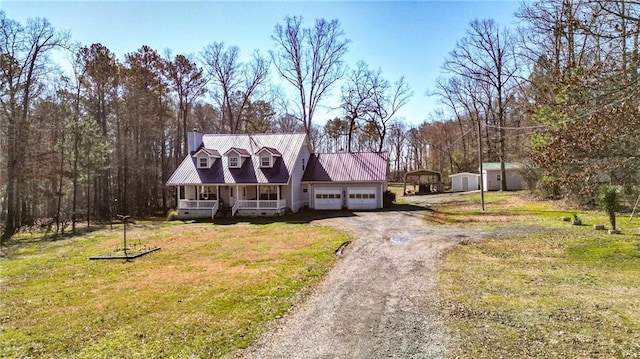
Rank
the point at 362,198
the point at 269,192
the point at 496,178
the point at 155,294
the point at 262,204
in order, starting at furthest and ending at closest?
1. the point at 496,178
2. the point at 362,198
3. the point at 269,192
4. the point at 262,204
5. the point at 155,294

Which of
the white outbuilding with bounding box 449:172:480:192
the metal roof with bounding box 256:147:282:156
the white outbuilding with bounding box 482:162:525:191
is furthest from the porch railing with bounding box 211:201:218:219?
the white outbuilding with bounding box 449:172:480:192

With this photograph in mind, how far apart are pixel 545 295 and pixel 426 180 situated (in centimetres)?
3366

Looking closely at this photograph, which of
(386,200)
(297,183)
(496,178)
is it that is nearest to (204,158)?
(297,183)

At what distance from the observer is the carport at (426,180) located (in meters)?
39.6

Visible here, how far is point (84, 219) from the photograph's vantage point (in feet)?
93.8

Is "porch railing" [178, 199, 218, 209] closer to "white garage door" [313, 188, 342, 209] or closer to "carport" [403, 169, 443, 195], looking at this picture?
"white garage door" [313, 188, 342, 209]

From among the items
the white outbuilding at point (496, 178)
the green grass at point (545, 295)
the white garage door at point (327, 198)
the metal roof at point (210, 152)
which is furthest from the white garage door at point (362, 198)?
the white outbuilding at point (496, 178)

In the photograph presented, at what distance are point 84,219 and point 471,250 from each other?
28.1 m

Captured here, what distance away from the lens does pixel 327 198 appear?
2683 centimetres

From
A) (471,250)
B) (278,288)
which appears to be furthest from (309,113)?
(278,288)

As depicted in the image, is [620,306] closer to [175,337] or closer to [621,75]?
[621,75]

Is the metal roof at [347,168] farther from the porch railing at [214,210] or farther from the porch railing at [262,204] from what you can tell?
the porch railing at [214,210]

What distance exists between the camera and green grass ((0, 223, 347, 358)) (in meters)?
6.14

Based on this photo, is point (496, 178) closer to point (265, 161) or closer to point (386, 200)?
point (386, 200)
